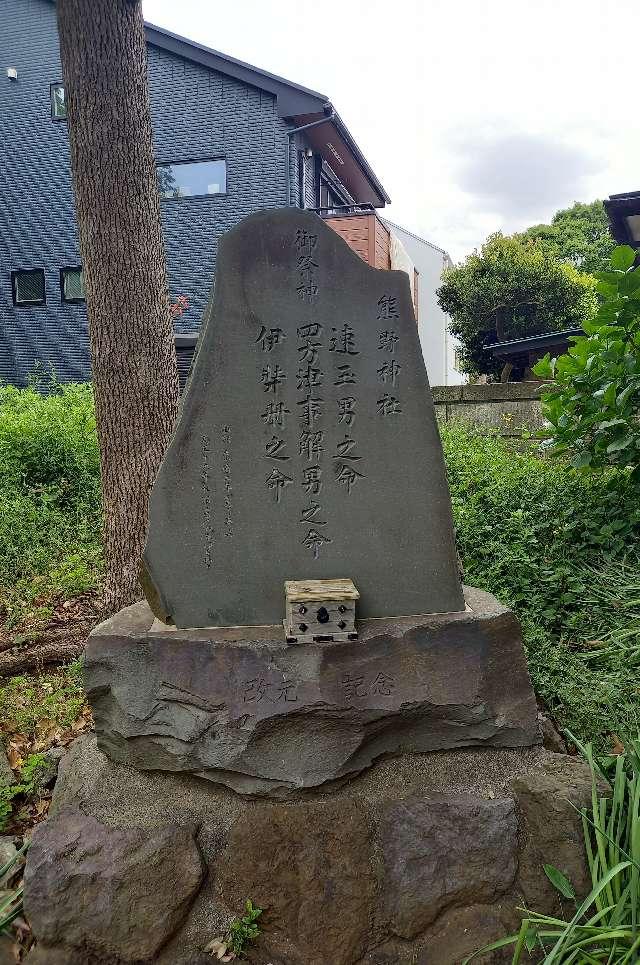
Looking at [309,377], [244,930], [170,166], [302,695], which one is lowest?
[244,930]

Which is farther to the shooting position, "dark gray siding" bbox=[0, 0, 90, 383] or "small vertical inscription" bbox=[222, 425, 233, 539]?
"dark gray siding" bbox=[0, 0, 90, 383]

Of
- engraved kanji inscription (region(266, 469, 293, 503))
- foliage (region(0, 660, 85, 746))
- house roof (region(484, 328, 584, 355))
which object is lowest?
foliage (region(0, 660, 85, 746))

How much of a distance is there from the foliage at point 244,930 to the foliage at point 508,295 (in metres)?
15.0

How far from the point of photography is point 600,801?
2439mm

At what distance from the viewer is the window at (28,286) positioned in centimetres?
1446

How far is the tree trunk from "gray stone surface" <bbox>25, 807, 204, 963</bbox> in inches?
70.9

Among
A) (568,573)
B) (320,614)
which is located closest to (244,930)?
(320,614)

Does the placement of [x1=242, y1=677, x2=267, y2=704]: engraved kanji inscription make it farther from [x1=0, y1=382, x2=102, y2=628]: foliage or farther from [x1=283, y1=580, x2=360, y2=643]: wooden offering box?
[x1=0, y1=382, x2=102, y2=628]: foliage

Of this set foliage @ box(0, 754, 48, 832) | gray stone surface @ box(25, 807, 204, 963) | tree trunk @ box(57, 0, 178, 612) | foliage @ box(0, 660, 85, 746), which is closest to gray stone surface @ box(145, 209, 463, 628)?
gray stone surface @ box(25, 807, 204, 963)

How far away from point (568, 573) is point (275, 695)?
2279 mm

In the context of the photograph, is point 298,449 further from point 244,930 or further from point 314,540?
point 244,930

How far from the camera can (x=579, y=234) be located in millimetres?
27859

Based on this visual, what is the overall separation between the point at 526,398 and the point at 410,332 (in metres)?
5.63

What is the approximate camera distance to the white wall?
2164cm
